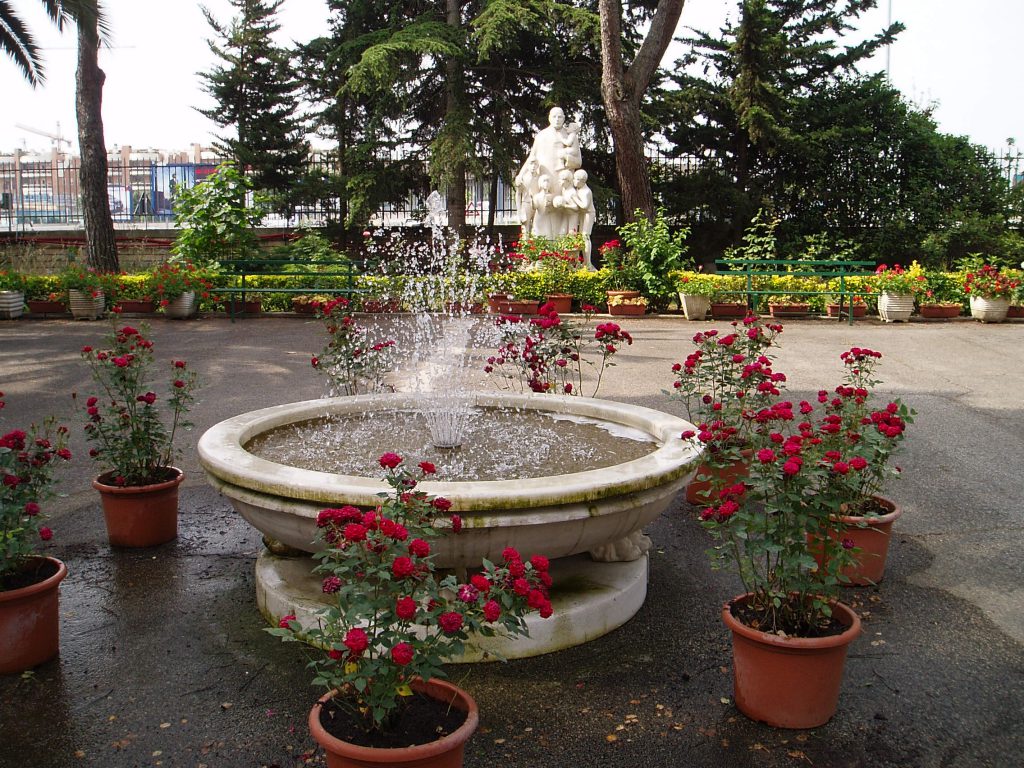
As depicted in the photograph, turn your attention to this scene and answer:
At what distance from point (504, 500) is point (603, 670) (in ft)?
2.41

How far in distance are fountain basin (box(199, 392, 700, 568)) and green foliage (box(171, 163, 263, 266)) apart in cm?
1246

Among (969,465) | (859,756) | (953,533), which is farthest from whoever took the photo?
(969,465)

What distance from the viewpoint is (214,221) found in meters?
15.2

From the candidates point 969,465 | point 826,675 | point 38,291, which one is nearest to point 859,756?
point 826,675

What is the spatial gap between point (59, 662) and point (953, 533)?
415 centimetres

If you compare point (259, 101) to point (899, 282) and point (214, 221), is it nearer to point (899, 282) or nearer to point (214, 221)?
point (214, 221)

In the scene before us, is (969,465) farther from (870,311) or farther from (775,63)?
(775,63)

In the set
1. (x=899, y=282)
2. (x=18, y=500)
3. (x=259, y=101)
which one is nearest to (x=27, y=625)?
(x=18, y=500)

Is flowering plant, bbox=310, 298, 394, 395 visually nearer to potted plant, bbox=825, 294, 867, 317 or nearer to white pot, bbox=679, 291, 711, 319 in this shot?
white pot, bbox=679, 291, 711, 319

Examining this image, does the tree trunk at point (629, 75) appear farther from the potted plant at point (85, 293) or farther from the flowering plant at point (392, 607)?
the flowering plant at point (392, 607)

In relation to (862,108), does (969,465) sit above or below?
below

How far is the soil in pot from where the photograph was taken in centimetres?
213

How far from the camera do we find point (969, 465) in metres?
5.65

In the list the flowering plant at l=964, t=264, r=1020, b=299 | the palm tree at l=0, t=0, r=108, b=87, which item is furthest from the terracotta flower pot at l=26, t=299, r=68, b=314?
the flowering plant at l=964, t=264, r=1020, b=299
